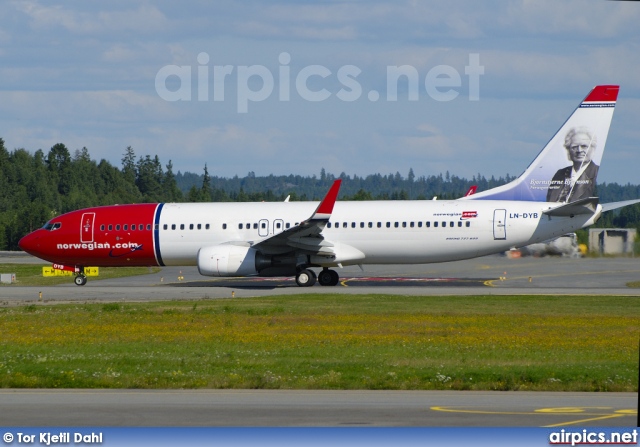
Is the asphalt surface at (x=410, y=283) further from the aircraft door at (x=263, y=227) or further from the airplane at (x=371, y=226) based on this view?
the aircraft door at (x=263, y=227)

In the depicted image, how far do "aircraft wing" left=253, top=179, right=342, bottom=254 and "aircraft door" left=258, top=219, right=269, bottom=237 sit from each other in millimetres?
950

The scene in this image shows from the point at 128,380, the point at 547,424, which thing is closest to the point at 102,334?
the point at 128,380

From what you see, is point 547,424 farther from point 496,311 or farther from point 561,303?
point 561,303

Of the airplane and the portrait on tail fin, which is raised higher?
the portrait on tail fin

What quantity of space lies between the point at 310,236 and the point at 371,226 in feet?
8.79

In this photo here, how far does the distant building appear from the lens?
49312mm

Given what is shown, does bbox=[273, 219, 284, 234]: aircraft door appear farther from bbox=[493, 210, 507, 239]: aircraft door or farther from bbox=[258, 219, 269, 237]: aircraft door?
bbox=[493, 210, 507, 239]: aircraft door

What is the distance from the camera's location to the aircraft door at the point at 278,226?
40.8 metres

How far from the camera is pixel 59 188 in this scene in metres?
148

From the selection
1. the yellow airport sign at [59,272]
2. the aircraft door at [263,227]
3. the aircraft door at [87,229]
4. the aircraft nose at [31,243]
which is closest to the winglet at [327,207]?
the aircraft door at [263,227]

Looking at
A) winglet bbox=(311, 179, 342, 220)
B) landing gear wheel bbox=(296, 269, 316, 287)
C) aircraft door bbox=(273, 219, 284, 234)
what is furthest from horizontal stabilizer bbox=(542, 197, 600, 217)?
aircraft door bbox=(273, 219, 284, 234)

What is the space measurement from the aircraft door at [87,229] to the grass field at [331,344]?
10.5m

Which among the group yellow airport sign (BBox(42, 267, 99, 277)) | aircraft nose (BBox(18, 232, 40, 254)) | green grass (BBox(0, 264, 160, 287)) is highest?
aircraft nose (BBox(18, 232, 40, 254))

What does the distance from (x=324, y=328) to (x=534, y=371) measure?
28.3 ft
